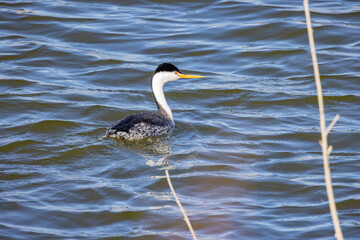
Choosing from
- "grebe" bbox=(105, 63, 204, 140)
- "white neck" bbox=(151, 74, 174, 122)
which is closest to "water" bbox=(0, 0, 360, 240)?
"grebe" bbox=(105, 63, 204, 140)

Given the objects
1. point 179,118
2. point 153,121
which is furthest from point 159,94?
point 153,121

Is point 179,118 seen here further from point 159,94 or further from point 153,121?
point 153,121

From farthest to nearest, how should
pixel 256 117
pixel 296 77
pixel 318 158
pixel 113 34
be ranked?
pixel 113 34
pixel 296 77
pixel 256 117
pixel 318 158

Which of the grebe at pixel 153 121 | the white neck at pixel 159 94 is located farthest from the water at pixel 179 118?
the white neck at pixel 159 94

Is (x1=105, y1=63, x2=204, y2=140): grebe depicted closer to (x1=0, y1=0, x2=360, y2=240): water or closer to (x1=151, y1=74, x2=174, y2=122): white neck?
(x1=151, y1=74, x2=174, y2=122): white neck

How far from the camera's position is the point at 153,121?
25.4 ft

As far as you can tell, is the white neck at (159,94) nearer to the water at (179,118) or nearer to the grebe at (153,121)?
the grebe at (153,121)

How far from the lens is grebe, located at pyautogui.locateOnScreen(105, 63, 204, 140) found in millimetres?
7387

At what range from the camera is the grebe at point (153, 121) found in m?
7.39

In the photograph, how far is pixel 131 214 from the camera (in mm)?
5527

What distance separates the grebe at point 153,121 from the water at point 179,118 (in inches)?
6.6

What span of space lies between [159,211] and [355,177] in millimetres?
2320

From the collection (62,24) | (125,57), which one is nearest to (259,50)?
(125,57)

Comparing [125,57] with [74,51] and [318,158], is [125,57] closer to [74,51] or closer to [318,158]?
[74,51]
